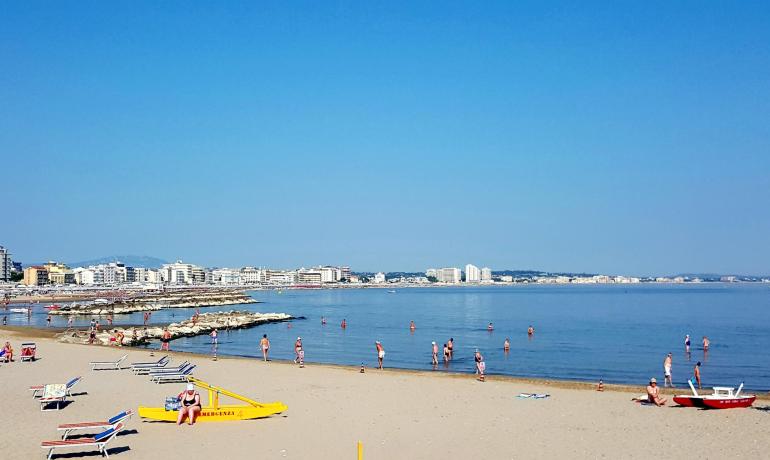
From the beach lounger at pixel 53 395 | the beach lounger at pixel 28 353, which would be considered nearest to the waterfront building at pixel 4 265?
the beach lounger at pixel 28 353

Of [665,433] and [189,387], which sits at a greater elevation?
[189,387]

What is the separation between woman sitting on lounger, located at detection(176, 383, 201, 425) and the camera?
16.5 meters

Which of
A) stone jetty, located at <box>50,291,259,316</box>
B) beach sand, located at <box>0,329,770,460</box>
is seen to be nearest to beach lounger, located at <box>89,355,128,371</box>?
beach sand, located at <box>0,329,770,460</box>

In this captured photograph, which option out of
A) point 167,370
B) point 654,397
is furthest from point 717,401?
point 167,370

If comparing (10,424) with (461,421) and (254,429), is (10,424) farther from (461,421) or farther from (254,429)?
(461,421)

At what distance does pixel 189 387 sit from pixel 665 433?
11536 millimetres

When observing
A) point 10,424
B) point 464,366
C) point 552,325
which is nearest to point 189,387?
point 10,424

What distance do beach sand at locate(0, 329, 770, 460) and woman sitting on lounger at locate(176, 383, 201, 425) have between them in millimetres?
353

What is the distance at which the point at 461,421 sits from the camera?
1758 centimetres

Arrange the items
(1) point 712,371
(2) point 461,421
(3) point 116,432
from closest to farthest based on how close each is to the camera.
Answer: (3) point 116,432, (2) point 461,421, (1) point 712,371

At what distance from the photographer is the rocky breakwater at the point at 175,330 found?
44531 mm

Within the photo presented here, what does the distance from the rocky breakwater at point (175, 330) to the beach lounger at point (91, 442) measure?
2997 cm

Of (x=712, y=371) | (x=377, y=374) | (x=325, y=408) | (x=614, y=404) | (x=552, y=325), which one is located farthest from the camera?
(x=552, y=325)

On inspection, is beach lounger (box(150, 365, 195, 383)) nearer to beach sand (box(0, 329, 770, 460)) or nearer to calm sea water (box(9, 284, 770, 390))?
beach sand (box(0, 329, 770, 460))
